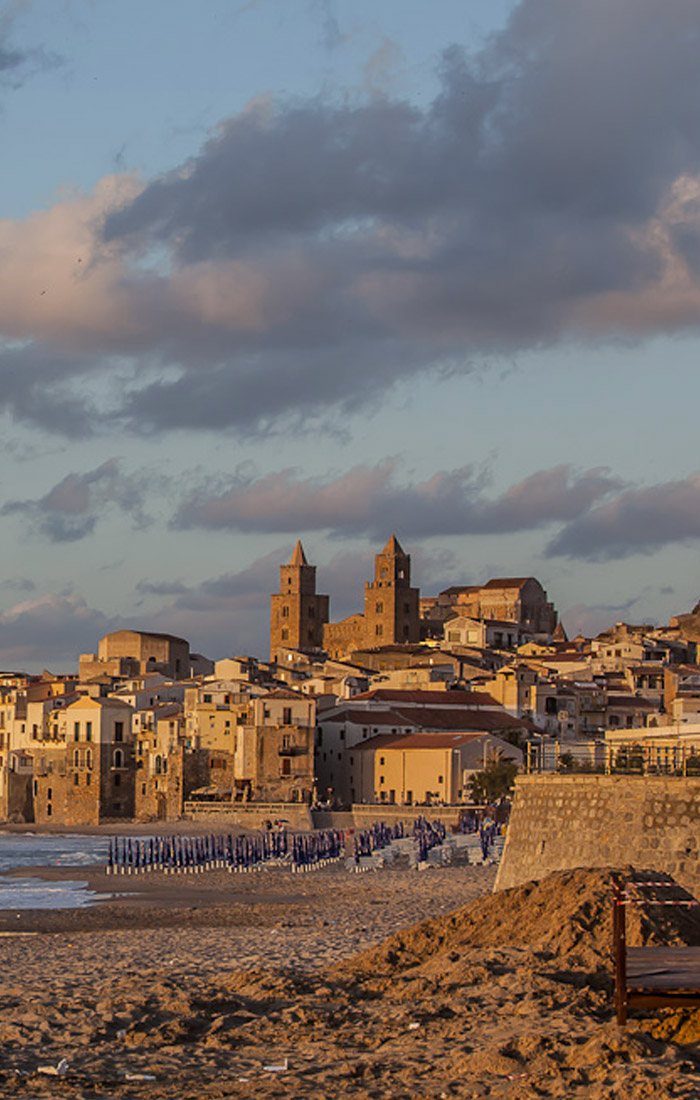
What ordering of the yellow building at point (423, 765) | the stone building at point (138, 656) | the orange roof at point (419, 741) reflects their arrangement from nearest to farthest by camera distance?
the yellow building at point (423, 765)
the orange roof at point (419, 741)
the stone building at point (138, 656)

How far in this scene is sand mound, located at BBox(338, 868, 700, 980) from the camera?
18.9 m

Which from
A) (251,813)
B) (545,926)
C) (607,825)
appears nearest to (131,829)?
(251,813)

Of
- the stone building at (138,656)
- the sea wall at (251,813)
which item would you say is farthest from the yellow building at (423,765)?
the stone building at (138,656)

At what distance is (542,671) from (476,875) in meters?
91.6

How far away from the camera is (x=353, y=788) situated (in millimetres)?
109250

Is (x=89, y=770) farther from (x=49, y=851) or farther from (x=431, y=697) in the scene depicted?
(x=49, y=851)

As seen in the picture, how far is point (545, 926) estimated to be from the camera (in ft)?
64.8

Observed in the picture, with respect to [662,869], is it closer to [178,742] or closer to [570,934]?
[570,934]

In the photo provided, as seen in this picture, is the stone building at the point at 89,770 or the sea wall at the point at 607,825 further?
the stone building at the point at 89,770

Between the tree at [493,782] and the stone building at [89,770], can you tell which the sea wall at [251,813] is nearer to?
the tree at [493,782]

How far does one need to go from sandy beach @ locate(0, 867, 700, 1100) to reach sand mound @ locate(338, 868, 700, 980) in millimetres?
29

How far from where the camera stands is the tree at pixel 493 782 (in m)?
94.4

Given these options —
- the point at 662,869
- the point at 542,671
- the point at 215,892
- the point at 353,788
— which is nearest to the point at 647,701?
the point at 542,671

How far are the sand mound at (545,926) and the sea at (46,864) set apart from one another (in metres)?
25.5
